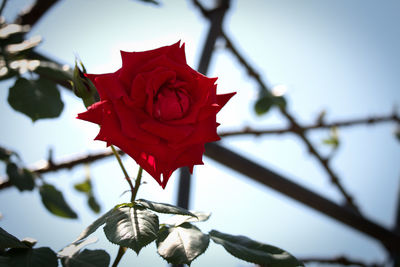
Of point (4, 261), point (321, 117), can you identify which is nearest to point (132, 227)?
point (4, 261)

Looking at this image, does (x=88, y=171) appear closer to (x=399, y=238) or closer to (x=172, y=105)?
(x=172, y=105)

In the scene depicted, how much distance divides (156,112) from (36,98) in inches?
10.7

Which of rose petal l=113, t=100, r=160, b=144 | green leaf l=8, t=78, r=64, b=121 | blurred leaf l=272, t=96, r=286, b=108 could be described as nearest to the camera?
rose petal l=113, t=100, r=160, b=144

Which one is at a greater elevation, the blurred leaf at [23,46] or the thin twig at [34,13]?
the thin twig at [34,13]

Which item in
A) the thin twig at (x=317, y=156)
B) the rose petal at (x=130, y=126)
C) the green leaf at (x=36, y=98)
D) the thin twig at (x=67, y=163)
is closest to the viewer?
the rose petal at (x=130, y=126)

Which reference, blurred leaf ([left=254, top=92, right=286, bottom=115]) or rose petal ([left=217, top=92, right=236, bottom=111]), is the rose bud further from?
blurred leaf ([left=254, top=92, right=286, bottom=115])

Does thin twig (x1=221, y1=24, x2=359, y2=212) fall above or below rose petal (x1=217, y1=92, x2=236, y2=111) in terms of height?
above

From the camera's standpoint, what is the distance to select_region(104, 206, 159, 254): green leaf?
286 millimetres

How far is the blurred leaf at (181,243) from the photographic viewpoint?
31 centimetres

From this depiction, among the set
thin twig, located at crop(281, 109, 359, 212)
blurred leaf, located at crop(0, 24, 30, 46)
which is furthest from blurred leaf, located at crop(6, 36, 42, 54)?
thin twig, located at crop(281, 109, 359, 212)

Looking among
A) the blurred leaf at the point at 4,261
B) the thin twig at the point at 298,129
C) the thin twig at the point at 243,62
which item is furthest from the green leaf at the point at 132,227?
the thin twig at the point at 243,62

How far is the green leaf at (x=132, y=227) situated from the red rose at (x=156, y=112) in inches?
1.6

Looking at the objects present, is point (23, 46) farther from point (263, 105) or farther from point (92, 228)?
point (263, 105)

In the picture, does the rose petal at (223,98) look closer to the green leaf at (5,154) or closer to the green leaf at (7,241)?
the green leaf at (7,241)
